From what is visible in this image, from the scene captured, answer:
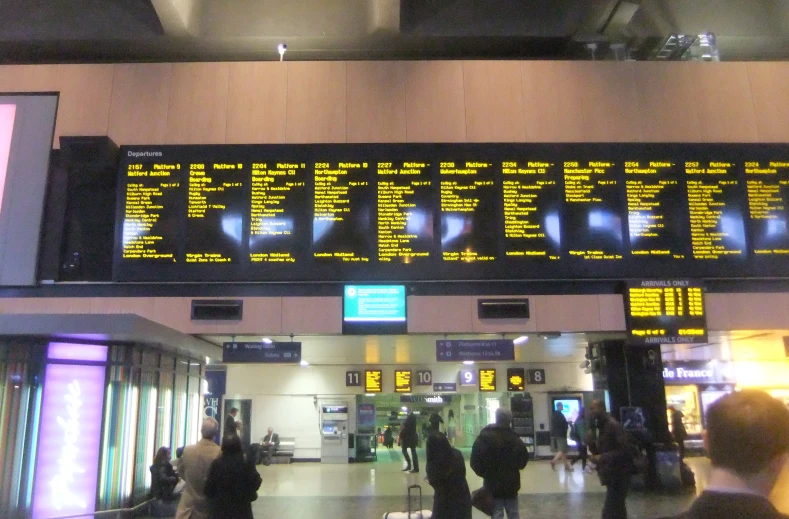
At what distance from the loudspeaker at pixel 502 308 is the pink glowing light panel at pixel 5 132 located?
8397 mm

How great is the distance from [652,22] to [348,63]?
615 cm

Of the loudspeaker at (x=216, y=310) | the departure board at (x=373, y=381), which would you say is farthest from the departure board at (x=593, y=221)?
the departure board at (x=373, y=381)

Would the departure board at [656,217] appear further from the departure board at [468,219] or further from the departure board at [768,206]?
the departure board at [468,219]

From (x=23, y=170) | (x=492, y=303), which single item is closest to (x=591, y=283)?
(x=492, y=303)

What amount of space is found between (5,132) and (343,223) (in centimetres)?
616

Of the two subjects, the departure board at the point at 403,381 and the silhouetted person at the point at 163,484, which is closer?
the silhouetted person at the point at 163,484

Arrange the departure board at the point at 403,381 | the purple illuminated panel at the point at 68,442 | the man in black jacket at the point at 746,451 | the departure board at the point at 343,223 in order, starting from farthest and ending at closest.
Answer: the departure board at the point at 403,381
the departure board at the point at 343,223
the purple illuminated panel at the point at 68,442
the man in black jacket at the point at 746,451

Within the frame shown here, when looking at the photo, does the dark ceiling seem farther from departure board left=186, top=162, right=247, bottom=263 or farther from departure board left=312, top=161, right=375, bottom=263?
departure board left=312, top=161, right=375, bottom=263

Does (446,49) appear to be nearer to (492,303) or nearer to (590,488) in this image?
(492,303)

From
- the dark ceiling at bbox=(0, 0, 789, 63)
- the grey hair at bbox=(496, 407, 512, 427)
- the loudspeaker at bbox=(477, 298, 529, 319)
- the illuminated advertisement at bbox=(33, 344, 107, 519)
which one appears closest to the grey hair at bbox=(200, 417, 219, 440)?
the grey hair at bbox=(496, 407, 512, 427)

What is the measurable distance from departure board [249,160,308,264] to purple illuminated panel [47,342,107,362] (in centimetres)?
257

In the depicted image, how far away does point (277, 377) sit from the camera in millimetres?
18125

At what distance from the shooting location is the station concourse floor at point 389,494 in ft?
29.8

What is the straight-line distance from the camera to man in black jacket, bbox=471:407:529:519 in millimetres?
5918
